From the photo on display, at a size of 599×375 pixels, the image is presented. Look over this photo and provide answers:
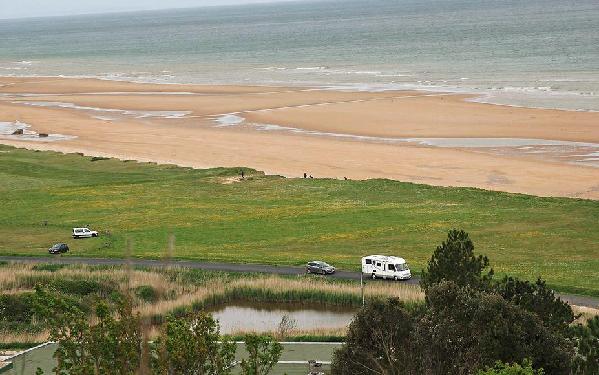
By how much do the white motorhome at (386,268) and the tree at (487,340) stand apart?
1927 cm

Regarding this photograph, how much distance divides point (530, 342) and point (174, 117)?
88.1 m

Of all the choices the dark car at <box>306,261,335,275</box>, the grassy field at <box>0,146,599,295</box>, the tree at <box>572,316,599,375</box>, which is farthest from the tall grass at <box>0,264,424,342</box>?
the tree at <box>572,316,599,375</box>

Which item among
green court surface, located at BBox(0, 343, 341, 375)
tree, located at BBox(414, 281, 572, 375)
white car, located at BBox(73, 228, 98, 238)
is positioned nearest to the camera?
tree, located at BBox(414, 281, 572, 375)

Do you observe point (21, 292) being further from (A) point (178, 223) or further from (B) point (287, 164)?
(B) point (287, 164)

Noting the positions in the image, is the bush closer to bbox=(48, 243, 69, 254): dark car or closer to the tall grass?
the tall grass

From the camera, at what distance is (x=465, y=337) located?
71.8 ft

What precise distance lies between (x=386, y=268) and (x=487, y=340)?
20.4 metres

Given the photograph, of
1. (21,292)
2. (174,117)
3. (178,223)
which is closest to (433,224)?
(178,223)

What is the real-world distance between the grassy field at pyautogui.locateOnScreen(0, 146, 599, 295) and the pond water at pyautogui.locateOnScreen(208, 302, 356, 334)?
5096 millimetres

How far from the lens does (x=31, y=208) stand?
62.8 metres

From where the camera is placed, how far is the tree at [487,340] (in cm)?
2130

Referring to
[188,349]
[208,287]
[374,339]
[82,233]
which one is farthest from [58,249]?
[188,349]

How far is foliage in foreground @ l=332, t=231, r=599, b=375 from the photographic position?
21.4 metres

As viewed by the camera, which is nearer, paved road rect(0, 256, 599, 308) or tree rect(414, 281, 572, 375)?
tree rect(414, 281, 572, 375)
